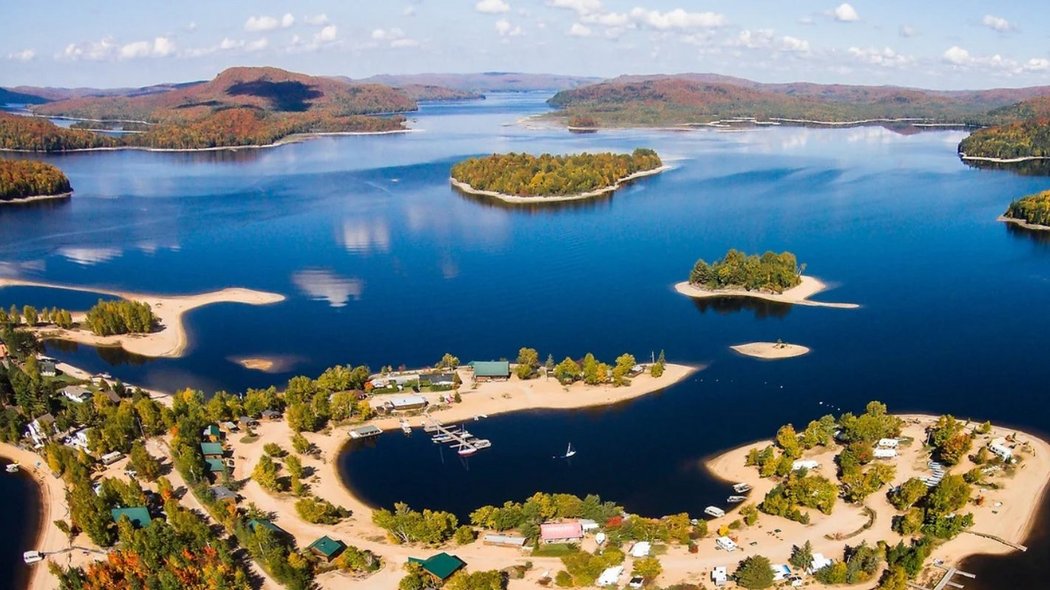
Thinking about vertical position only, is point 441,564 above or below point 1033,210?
below

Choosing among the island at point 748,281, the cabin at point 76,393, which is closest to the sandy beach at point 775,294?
the island at point 748,281

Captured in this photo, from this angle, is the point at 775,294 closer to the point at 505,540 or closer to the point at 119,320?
the point at 505,540

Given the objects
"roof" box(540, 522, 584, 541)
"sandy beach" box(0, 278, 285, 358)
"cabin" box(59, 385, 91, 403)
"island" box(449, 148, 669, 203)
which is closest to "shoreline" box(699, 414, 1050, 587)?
"roof" box(540, 522, 584, 541)

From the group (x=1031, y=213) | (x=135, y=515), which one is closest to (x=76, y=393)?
(x=135, y=515)

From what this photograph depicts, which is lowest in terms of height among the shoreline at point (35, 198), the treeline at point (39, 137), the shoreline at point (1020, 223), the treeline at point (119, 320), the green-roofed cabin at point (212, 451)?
the green-roofed cabin at point (212, 451)

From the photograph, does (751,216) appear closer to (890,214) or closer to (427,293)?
(890,214)

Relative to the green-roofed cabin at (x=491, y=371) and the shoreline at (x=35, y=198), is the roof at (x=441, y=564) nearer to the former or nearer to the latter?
the green-roofed cabin at (x=491, y=371)
